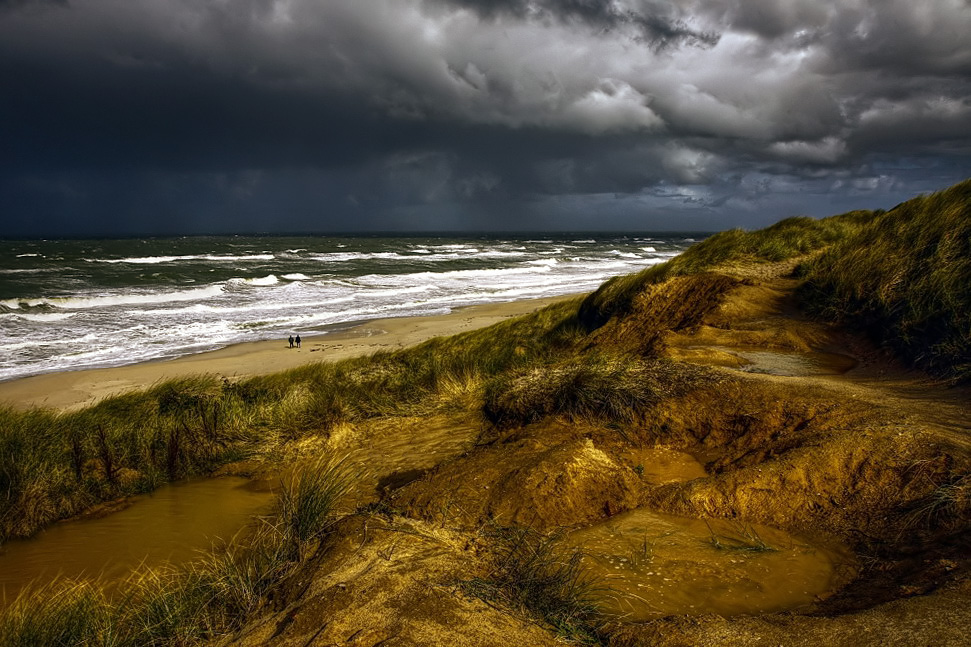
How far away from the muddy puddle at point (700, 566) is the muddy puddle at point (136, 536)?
297 centimetres

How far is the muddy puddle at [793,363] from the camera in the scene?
6398mm

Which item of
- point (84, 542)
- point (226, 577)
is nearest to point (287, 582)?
point (226, 577)

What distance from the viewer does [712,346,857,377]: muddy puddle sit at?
6398 millimetres

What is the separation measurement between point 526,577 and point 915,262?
730 centimetres

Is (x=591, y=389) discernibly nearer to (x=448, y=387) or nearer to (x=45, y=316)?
(x=448, y=387)

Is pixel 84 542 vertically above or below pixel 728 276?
below

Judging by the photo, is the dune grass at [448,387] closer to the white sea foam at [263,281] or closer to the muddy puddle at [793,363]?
the muddy puddle at [793,363]

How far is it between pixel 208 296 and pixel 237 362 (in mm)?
15216

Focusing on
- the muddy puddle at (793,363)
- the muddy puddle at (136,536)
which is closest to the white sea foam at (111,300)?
the muddy puddle at (136,536)

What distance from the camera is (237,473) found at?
632 cm

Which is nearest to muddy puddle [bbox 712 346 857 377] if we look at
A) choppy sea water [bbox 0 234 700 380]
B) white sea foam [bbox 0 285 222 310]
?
choppy sea water [bbox 0 234 700 380]

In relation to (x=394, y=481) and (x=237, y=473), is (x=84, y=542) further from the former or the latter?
(x=394, y=481)

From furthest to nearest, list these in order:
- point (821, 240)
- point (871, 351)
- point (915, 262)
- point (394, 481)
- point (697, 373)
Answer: point (821, 240) < point (915, 262) < point (871, 351) < point (697, 373) < point (394, 481)

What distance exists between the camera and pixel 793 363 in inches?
266
